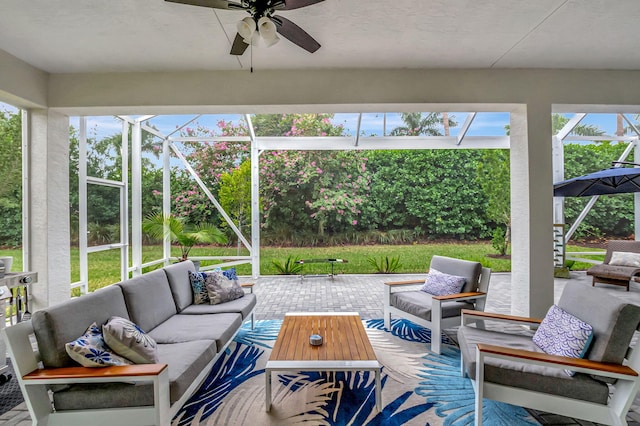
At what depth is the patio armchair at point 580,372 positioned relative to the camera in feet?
6.62

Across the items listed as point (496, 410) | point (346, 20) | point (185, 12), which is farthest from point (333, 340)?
point (185, 12)

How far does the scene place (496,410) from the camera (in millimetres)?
2443

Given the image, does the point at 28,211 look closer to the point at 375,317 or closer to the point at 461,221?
the point at 375,317

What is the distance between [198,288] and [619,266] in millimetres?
7337

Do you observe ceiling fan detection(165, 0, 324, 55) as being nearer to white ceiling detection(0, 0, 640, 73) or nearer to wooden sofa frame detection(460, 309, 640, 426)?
white ceiling detection(0, 0, 640, 73)

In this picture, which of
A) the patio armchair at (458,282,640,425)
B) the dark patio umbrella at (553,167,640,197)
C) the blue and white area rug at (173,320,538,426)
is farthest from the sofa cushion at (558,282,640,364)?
the dark patio umbrella at (553,167,640,197)

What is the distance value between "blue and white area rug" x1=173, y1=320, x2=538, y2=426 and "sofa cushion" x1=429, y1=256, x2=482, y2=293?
2.56ft

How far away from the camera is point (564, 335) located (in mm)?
2340

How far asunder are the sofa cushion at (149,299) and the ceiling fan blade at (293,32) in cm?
244

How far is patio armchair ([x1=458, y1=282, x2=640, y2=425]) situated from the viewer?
6.62ft

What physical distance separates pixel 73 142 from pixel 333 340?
4514 mm

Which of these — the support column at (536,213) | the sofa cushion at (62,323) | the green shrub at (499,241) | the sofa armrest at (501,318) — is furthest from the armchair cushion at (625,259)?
the sofa cushion at (62,323)

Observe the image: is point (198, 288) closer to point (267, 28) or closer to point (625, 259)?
point (267, 28)

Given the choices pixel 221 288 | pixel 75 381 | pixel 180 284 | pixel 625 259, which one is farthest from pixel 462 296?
pixel 625 259
